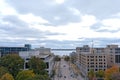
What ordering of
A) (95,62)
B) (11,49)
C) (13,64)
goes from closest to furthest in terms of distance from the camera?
(13,64) → (95,62) → (11,49)

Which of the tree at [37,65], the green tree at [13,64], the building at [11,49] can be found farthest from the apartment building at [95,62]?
the building at [11,49]

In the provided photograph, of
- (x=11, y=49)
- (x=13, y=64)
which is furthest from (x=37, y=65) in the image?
(x=11, y=49)

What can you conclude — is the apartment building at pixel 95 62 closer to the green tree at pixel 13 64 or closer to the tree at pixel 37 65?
the tree at pixel 37 65

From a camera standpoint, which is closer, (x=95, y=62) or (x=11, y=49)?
(x=95, y=62)

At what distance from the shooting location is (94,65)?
4928cm

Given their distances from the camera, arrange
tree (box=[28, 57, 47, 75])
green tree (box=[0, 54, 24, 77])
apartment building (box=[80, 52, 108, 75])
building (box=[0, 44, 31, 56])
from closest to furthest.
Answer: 1. green tree (box=[0, 54, 24, 77])
2. tree (box=[28, 57, 47, 75])
3. apartment building (box=[80, 52, 108, 75])
4. building (box=[0, 44, 31, 56])

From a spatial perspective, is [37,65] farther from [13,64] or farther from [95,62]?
[95,62]

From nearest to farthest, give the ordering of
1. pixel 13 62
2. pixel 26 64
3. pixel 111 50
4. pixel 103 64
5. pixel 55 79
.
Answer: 1. pixel 13 62
2. pixel 26 64
3. pixel 55 79
4. pixel 103 64
5. pixel 111 50

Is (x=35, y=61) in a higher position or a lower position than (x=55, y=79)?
higher

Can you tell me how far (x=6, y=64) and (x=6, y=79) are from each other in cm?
951

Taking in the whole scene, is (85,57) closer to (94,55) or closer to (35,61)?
(94,55)

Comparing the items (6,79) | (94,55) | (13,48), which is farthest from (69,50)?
(6,79)

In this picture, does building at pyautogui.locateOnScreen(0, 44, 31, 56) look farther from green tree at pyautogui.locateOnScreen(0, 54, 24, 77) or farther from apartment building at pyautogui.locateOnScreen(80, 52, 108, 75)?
green tree at pyautogui.locateOnScreen(0, 54, 24, 77)

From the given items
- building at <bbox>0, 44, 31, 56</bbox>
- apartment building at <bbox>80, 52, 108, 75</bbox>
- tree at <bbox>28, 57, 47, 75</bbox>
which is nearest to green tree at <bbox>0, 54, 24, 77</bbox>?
tree at <bbox>28, 57, 47, 75</bbox>
